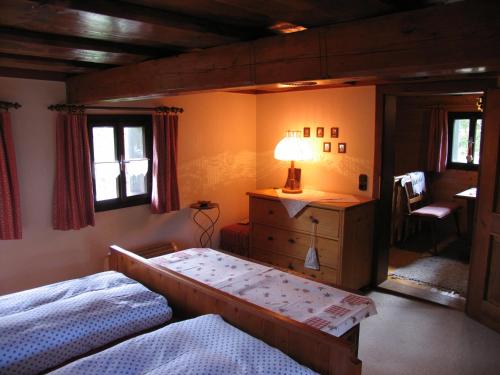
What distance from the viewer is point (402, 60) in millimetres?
1476

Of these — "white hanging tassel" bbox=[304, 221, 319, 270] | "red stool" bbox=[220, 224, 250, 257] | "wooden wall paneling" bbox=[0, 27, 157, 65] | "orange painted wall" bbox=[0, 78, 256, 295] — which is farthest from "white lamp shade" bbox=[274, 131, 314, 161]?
"wooden wall paneling" bbox=[0, 27, 157, 65]

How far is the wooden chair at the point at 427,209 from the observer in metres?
5.15

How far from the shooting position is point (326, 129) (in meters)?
4.39

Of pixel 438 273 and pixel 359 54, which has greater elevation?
pixel 359 54

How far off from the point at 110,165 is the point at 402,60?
9.88ft

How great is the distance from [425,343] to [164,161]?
2746 millimetres

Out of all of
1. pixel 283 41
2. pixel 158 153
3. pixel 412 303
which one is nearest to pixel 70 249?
pixel 158 153

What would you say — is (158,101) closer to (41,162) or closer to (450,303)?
(41,162)

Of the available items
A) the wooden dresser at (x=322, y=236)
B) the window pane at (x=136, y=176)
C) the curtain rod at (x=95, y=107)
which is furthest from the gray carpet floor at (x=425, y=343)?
the curtain rod at (x=95, y=107)

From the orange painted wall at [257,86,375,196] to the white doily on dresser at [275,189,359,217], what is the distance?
0.71 feet

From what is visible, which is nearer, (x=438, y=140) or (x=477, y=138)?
(x=477, y=138)

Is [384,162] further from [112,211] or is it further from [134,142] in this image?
[112,211]

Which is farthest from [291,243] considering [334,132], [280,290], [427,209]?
[427,209]

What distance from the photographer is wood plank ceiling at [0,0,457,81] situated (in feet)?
4.98
